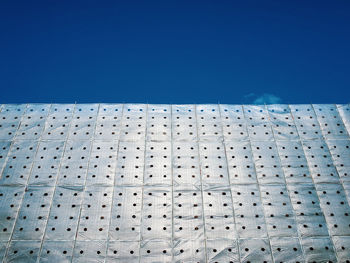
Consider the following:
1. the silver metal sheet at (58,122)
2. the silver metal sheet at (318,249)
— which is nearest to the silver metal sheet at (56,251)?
the silver metal sheet at (58,122)

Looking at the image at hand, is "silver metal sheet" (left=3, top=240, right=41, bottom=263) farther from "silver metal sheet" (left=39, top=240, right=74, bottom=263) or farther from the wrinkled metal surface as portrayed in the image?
"silver metal sheet" (left=39, top=240, right=74, bottom=263)

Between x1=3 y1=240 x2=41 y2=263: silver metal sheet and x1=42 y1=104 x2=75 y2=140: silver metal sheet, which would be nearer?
x1=3 y1=240 x2=41 y2=263: silver metal sheet

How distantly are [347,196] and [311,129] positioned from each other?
352 cm

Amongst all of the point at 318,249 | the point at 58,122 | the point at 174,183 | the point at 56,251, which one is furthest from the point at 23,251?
the point at 318,249

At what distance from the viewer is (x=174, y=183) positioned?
13.2 metres

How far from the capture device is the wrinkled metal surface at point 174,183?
11617 millimetres

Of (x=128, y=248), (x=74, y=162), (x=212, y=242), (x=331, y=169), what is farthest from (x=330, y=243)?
(x=74, y=162)

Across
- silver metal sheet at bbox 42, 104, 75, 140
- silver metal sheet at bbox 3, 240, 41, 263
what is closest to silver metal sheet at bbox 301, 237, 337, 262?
silver metal sheet at bbox 3, 240, 41, 263

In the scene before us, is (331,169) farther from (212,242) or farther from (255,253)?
(212,242)

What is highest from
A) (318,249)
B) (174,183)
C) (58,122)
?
(58,122)

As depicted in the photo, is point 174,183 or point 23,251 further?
point 174,183

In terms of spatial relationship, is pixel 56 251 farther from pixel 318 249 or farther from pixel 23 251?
pixel 318 249

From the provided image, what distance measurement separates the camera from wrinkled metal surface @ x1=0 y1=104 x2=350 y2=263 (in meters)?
11.6

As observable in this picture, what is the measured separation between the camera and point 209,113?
Answer: 15.9m
